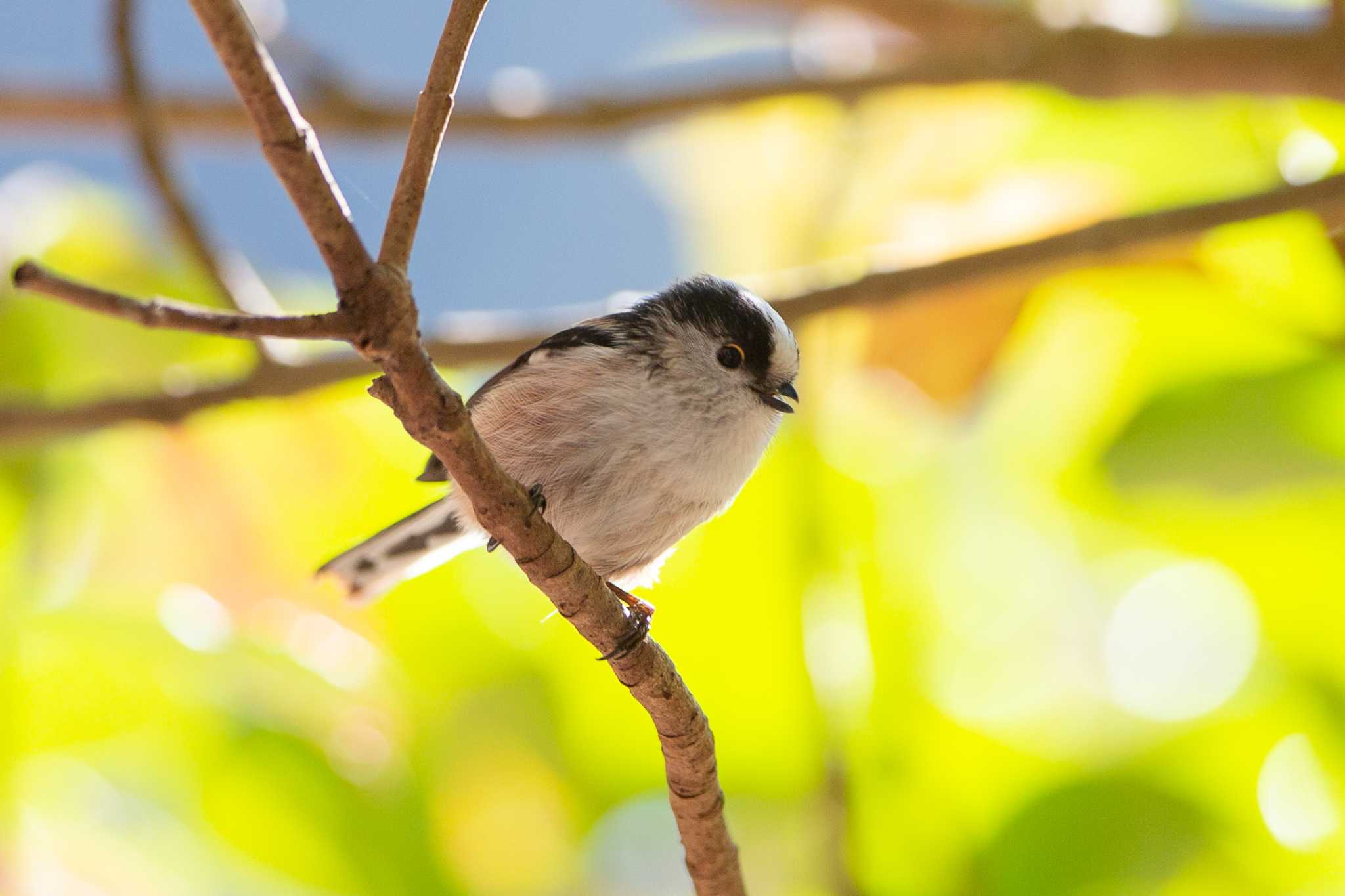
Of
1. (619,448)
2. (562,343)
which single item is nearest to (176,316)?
(619,448)

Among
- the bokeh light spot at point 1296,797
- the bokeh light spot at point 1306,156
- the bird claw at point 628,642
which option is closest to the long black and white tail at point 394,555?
the bird claw at point 628,642

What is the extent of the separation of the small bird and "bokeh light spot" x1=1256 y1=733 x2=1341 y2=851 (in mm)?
931

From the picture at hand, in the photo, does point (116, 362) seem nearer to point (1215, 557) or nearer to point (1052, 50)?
point (1052, 50)

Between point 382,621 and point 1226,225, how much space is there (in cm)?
157

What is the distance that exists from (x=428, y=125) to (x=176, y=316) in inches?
10.3

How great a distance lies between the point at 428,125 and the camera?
2.89 ft

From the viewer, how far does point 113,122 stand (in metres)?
2.27

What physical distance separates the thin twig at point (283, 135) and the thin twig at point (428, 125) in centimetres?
7

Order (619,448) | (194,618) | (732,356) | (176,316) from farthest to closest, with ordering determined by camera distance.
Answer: (194,618) → (732,356) → (619,448) → (176,316)

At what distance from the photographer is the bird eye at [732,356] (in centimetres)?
168

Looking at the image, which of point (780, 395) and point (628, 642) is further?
point (780, 395)

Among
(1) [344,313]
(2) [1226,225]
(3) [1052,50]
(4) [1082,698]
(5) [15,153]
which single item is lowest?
(1) [344,313]

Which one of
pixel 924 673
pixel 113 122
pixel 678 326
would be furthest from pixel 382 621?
pixel 113 122

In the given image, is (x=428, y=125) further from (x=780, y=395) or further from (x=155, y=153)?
(x=155, y=153)
